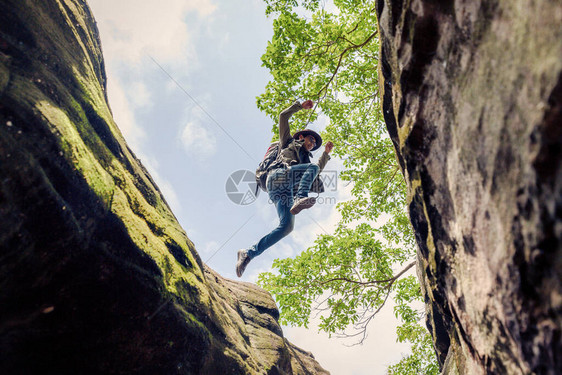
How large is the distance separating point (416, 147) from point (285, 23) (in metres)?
5.39

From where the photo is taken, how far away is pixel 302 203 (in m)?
4.88

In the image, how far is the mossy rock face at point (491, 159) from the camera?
1.33m

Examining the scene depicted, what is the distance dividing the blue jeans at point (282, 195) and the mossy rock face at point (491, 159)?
2731mm

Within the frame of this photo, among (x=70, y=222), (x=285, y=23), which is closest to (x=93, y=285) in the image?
(x=70, y=222)

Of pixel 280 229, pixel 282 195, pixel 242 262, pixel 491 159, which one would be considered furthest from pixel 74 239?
pixel 282 195

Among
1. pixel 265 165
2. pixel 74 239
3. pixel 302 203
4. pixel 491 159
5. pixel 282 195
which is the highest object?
pixel 265 165

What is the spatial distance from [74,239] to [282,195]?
13.1 feet

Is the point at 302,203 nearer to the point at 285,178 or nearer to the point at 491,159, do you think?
the point at 285,178

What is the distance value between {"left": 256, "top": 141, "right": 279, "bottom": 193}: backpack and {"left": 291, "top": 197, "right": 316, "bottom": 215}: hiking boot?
1.41 metres

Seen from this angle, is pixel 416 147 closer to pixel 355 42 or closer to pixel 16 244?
pixel 16 244

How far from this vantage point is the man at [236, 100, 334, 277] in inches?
220

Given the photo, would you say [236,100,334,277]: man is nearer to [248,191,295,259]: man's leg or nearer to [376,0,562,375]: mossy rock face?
[248,191,295,259]: man's leg

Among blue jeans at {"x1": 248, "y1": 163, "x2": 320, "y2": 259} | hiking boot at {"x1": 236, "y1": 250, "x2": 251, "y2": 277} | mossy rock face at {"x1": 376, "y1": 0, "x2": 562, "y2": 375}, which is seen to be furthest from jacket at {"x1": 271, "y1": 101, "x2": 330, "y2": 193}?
mossy rock face at {"x1": 376, "y1": 0, "x2": 562, "y2": 375}

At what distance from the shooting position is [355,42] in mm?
7355
